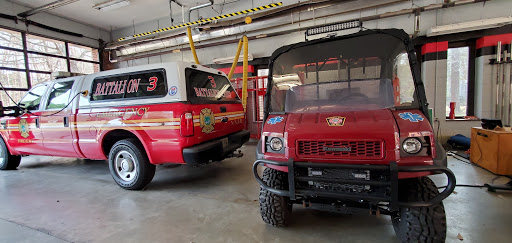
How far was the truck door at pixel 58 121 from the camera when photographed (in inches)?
155

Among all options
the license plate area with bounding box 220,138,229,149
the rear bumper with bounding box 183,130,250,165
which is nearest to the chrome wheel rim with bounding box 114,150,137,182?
the rear bumper with bounding box 183,130,250,165

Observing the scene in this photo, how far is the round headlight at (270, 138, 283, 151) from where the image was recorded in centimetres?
211

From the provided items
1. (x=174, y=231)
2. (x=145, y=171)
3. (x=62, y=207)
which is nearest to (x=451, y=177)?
(x=174, y=231)

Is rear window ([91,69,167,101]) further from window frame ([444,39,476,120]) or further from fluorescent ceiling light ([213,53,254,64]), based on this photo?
window frame ([444,39,476,120])

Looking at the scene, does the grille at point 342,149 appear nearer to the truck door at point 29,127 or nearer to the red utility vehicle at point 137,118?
the red utility vehicle at point 137,118

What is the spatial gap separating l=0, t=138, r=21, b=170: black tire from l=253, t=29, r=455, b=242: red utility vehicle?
20.0 feet

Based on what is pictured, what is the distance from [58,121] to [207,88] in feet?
9.13

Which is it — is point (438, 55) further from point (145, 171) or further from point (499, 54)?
point (145, 171)

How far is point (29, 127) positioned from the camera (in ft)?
14.5

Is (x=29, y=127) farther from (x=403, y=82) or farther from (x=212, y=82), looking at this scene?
(x=403, y=82)

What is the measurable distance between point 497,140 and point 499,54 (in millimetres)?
3307

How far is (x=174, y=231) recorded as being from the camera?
2391 millimetres

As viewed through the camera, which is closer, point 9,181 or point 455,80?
point 9,181

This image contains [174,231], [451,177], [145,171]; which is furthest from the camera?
→ [145,171]
